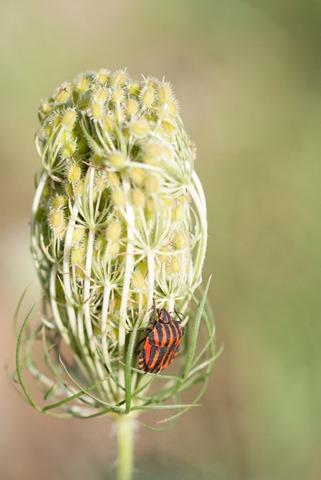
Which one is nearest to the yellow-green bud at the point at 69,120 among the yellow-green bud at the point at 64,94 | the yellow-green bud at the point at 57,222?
the yellow-green bud at the point at 64,94

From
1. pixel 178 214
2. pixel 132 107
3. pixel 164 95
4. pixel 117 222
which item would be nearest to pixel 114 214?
pixel 117 222

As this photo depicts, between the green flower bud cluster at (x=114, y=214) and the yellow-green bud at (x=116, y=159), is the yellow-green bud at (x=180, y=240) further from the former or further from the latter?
the yellow-green bud at (x=116, y=159)

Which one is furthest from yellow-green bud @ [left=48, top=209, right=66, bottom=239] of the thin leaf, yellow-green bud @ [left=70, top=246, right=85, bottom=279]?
the thin leaf

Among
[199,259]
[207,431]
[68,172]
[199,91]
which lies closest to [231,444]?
[207,431]

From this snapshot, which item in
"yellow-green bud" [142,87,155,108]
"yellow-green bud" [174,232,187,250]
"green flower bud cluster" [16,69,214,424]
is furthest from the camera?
"yellow-green bud" [174,232,187,250]

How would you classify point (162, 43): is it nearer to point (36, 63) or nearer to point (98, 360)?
point (36, 63)

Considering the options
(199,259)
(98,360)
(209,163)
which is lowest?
(98,360)

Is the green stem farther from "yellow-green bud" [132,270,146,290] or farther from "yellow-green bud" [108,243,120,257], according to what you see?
"yellow-green bud" [108,243,120,257]
